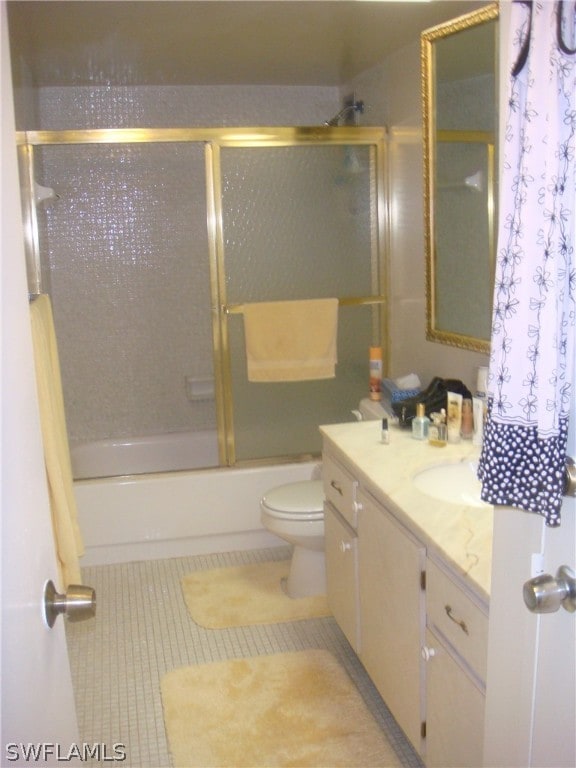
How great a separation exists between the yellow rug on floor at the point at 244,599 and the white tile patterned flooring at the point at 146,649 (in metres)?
0.05

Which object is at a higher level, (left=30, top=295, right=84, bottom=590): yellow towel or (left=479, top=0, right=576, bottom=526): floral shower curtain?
(left=479, top=0, right=576, bottom=526): floral shower curtain

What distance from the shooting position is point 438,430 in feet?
8.34

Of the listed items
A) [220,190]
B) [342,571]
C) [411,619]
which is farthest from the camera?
[220,190]

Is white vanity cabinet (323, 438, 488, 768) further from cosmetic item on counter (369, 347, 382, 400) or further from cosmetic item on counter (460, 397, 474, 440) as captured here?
cosmetic item on counter (369, 347, 382, 400)

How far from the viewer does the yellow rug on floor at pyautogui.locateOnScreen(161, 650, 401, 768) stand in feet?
7.14

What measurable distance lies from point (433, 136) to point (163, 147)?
1687 millimetres

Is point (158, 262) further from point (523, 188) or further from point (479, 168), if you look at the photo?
point (523, 188)

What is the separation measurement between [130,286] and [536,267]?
3365 mm

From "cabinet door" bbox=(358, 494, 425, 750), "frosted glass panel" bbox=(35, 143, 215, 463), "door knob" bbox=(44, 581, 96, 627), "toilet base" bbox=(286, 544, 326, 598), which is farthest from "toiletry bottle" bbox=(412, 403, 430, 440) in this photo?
"frosted glass panel" bbox=(35, 143, 215, 463)

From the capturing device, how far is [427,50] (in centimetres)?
280

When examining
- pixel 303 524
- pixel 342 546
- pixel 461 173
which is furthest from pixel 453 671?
pixel 461 173

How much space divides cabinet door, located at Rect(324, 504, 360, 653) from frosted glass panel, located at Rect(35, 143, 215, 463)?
180cm

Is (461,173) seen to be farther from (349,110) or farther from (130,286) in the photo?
(130,286)

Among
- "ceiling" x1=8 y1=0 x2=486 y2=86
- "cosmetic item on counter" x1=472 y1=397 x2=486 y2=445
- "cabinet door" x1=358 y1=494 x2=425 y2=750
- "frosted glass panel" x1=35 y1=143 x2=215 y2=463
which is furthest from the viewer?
"frosted glass panel" x1=35 y1=143 x2=215 y2=463
